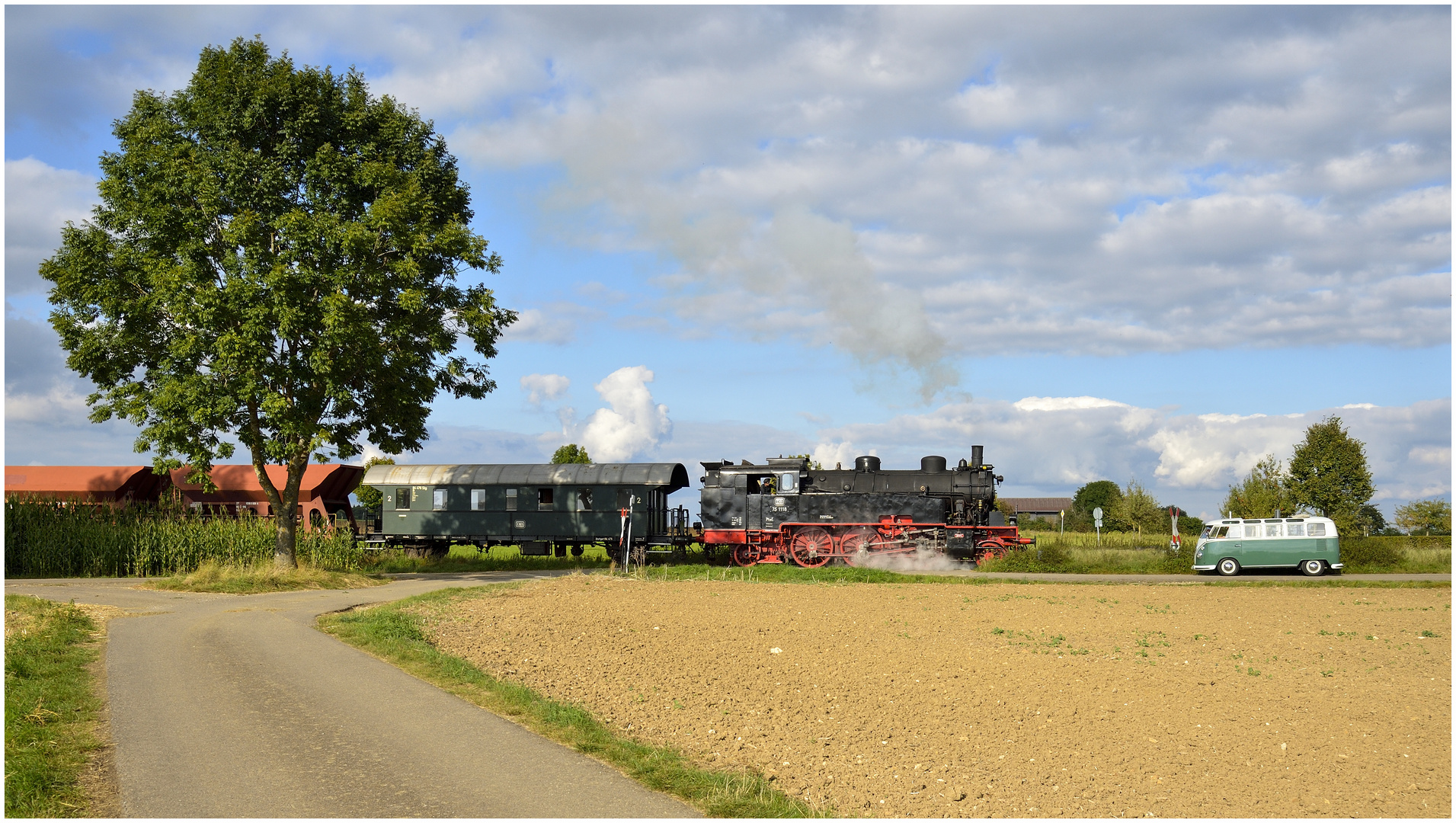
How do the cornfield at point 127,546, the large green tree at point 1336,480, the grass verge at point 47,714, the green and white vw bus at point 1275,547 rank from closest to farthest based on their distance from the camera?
the grass verge at point 47,714 < the cornfield at point 127,546 < the green and white vw bus at point 1275,547 < the large green tree at point 1336,480

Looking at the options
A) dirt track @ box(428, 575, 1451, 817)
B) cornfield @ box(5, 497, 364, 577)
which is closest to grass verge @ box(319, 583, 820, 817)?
dirt track @ box(428, 575, 1451, 817)

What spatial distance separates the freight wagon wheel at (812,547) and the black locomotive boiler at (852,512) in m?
0.03

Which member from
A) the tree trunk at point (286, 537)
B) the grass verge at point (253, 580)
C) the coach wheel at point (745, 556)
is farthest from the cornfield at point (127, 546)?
the coach wheel at point (745, 556)

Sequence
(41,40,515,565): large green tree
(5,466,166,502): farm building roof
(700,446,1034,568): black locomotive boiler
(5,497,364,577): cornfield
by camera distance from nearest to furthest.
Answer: (41,40,515,565): large green tree → (5,497,364,577): cornfield → (700,446,1034,568): black locomotive boiler → (5,466,166,502): farm building roof

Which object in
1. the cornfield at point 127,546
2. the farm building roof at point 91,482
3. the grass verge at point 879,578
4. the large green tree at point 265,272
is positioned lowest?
the grass verge at point 879,578

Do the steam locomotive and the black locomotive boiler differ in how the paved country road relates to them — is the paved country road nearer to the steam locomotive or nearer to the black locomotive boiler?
the steam locomotive

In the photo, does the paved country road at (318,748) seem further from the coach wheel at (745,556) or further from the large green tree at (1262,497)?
the large green tree at (1262,497)

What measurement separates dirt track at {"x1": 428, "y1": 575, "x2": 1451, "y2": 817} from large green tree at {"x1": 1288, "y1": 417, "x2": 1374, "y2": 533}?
120 ft

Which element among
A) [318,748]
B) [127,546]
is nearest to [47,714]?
[318,748]

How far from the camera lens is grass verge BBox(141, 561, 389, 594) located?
22344mm

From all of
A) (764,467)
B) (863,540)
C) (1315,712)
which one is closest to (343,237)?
(764,467)

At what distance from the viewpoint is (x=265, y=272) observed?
22.5 m

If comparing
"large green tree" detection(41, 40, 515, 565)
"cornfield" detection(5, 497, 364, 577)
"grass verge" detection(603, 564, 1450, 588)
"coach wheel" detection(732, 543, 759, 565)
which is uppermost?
"large green tree" detection(41, 40, 515, 565)

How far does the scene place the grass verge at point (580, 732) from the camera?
22.2 feet
